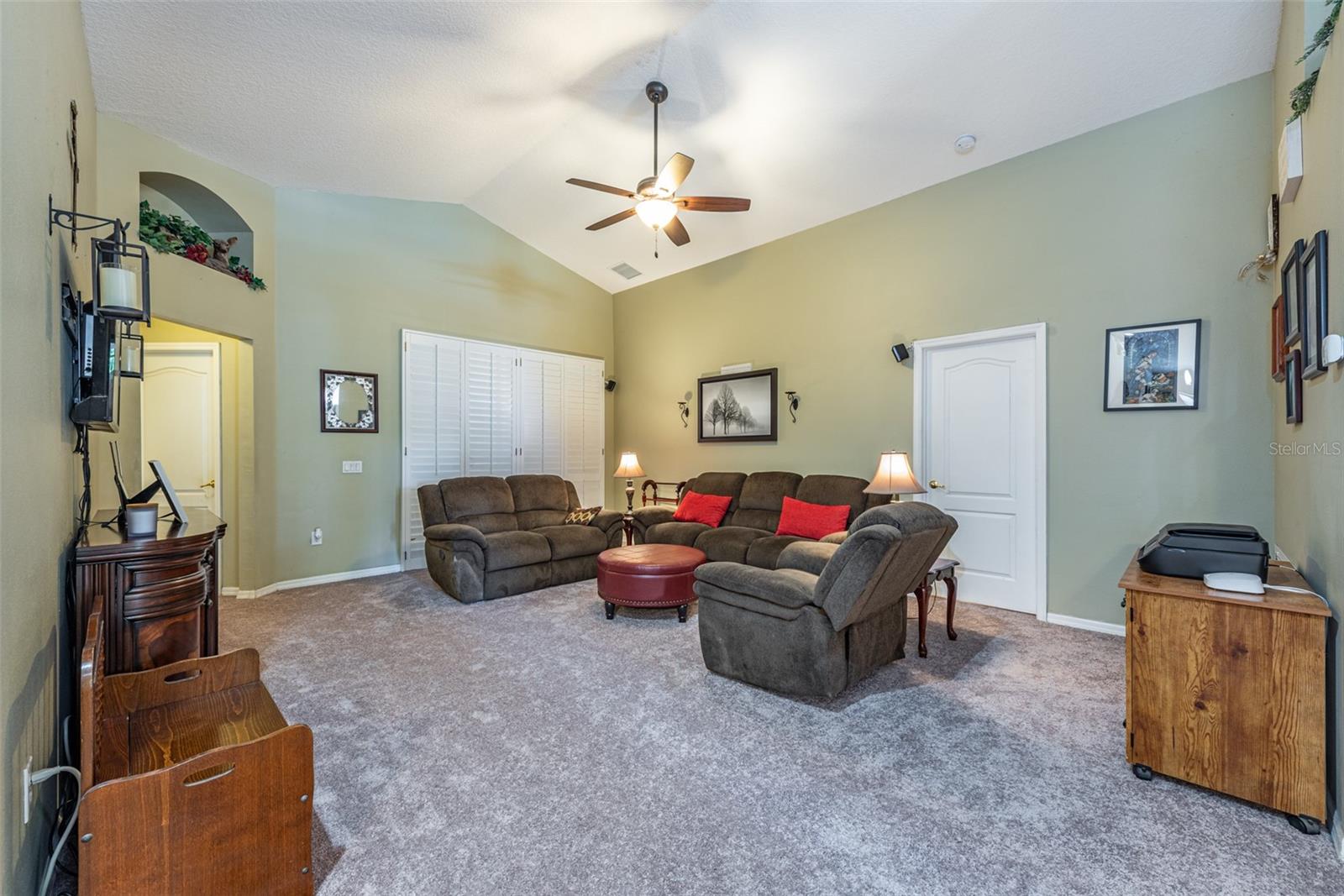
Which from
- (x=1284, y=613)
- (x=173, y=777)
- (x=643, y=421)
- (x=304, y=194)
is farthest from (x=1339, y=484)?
(x=304, y=194)

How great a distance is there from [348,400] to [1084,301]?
593cm

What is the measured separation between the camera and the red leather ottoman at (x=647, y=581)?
3.83 meters

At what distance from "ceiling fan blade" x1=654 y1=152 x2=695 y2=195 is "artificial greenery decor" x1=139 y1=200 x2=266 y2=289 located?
3.45 metres

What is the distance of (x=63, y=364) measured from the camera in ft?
6.53

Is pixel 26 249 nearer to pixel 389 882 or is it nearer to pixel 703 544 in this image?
pixel 389 882

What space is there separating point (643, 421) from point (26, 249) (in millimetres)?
5739

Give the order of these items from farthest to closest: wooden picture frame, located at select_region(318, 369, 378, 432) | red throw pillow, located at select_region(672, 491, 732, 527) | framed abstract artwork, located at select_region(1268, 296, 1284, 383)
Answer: red throw pillow, located at select_region(672, 491, 732, 527), wooden picture frame, located at select_region(318, 369, 378, 432), framed abstract artwork, located at select_region(1268, 296, 1284, 383)

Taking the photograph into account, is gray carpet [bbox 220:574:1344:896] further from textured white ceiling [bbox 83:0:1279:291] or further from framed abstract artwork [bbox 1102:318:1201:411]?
textured white ceiling [bbox 83:0:1279:291]

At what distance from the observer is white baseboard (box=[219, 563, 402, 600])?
15.0 ft

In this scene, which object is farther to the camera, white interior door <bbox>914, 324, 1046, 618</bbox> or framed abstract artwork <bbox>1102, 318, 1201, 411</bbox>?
white interior door <bbox>914, 324, 1046, 618</bbox>

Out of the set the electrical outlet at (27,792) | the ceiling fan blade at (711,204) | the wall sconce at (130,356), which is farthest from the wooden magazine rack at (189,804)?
the ceiling fan blade at (711,204)

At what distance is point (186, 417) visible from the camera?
4.69m

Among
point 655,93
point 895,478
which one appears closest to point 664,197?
point 655,93

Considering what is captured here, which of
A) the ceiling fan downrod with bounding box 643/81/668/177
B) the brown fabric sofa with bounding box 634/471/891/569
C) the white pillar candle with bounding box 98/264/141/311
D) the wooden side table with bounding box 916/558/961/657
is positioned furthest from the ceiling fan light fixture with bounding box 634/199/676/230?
the wooden side table with bounding box 916/558/961/657
